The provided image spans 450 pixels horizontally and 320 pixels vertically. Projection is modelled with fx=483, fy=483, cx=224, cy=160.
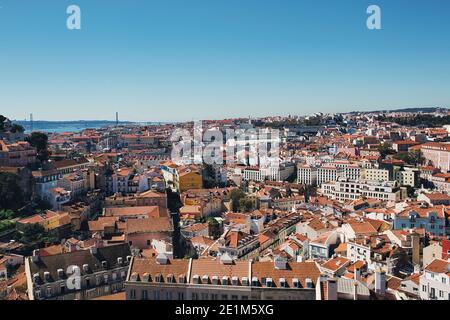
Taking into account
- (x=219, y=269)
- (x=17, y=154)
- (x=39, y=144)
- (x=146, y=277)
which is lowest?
(x=146, y=277)

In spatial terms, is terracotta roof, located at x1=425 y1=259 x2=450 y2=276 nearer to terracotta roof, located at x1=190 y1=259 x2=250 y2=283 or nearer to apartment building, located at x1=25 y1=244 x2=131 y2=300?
terracotta roof, located at x1=190 y1=259 x2=250 y2=283

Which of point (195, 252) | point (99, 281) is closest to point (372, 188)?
point (195, 252)

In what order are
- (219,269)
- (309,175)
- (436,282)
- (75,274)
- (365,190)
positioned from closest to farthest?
(219,269) < (436,282) < (75,274) < (365,190) < (309,175)

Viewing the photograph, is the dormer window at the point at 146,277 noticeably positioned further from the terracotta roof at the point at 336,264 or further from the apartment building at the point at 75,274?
the terracotta roof at the point at 336,264

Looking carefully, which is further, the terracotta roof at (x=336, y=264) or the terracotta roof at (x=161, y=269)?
the terracotta roof at (x=336, y=264)

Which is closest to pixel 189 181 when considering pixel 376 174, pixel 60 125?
pixel 376 174

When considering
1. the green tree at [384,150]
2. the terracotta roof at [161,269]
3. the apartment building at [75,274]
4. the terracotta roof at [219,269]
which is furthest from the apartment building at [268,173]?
the terracotta roof at [219,269]

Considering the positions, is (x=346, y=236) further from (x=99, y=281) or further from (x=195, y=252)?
(x=99, y=281)

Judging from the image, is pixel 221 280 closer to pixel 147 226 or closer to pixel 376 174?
pixel 147 226
